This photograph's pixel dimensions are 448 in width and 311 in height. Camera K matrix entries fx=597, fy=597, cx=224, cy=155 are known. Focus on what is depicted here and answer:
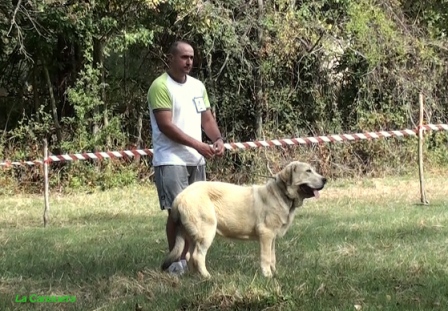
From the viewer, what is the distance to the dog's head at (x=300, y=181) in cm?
552

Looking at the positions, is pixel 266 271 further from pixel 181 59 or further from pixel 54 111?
pixel 54 111

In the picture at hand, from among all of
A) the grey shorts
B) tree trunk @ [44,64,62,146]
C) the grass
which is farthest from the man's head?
tree trunk @ [44,64,62,146]

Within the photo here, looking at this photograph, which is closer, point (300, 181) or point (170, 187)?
point (300, 181)

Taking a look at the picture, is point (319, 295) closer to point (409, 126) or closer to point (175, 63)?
point (175, 63)

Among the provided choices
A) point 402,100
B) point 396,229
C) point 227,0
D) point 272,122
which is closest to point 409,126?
point 402,100

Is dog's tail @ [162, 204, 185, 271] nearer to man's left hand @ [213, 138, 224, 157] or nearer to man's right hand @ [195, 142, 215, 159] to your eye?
man's right hand @ [195, 142, 215, 159]

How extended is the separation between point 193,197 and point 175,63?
1.29 meters

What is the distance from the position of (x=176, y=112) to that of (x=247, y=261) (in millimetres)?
1764

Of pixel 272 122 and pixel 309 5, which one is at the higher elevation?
pixel 309 5

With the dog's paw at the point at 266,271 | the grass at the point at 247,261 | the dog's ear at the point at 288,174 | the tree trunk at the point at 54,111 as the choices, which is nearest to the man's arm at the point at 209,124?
the dog's ear at the point at 288,174

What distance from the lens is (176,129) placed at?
5500 millimetres

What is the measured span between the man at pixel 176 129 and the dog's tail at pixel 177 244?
0.11m

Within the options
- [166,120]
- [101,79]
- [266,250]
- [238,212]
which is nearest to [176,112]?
[166,120]

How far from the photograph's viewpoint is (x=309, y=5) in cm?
1424
